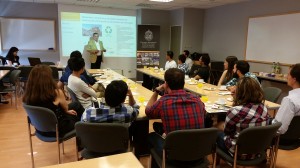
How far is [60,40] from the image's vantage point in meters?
8.00

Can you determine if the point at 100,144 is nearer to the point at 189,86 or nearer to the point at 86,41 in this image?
the point at 189,86

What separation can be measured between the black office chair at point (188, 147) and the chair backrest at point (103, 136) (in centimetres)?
35

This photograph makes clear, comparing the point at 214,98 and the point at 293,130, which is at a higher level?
the point at 214,98

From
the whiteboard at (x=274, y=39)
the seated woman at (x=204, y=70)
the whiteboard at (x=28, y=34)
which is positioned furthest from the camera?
the whiteboard at (x=28, y=34)

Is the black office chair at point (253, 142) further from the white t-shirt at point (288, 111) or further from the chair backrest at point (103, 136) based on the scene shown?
the chair backrest at point (103, 136)

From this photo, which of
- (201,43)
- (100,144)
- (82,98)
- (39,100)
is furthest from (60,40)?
(100,144)

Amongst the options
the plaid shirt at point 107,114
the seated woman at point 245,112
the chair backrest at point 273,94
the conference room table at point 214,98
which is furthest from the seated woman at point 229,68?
the plaid shirt at point 107,114

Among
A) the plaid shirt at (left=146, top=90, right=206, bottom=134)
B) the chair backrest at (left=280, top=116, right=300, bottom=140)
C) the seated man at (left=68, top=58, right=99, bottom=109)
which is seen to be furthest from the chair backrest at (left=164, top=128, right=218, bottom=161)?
the seated man at (left=68, top=58, right=99, bottom=109)

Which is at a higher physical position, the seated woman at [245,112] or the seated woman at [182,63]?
the seated woman at [182,63]

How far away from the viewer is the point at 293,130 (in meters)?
2.22

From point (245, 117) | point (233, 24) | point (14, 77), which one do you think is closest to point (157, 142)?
point (245, 117)

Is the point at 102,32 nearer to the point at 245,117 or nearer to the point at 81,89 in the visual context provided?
the point at 81,89

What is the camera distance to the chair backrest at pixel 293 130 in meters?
2.16

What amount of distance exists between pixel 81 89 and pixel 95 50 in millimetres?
5378
